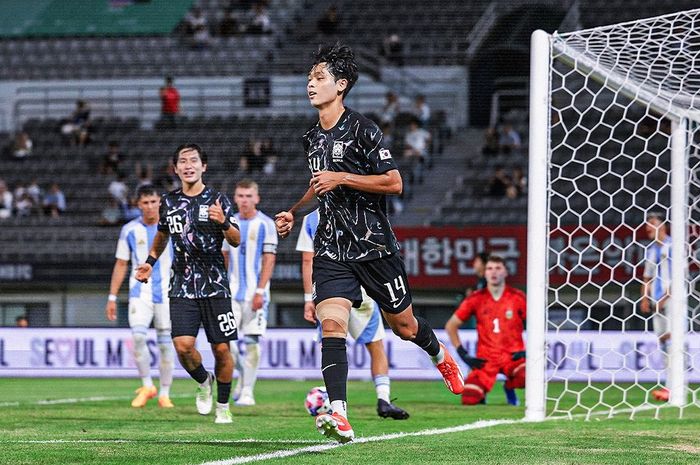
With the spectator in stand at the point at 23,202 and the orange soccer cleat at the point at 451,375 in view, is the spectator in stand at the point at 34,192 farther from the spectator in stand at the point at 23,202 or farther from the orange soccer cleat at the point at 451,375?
the orange soccer cleat at the point at 451,375

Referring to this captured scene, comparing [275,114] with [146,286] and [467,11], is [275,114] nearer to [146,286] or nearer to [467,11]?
[467,11]

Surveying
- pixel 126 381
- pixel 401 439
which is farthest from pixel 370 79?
pixel 401 439

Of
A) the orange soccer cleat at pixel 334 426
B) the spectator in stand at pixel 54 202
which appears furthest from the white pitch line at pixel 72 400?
the spectator in stand at pixel 54 202

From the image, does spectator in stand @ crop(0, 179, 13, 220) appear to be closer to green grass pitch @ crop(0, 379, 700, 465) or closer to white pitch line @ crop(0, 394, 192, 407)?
white pitch line @ crop(0, 394, 192, 407)

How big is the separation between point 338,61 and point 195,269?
2.81 metres

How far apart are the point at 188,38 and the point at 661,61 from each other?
1971 cm

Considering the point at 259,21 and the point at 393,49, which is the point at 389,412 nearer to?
the point at 393,49

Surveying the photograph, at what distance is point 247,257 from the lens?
1195 cm

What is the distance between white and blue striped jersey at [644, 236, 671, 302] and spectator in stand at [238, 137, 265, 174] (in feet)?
37.7

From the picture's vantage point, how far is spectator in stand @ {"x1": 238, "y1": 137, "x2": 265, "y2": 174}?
2492 centimetres

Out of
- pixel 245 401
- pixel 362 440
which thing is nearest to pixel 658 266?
pixel 245 401

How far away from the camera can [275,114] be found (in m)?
26.7

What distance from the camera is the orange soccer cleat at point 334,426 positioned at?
609 cm

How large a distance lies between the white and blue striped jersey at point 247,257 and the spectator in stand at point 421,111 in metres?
14.0
